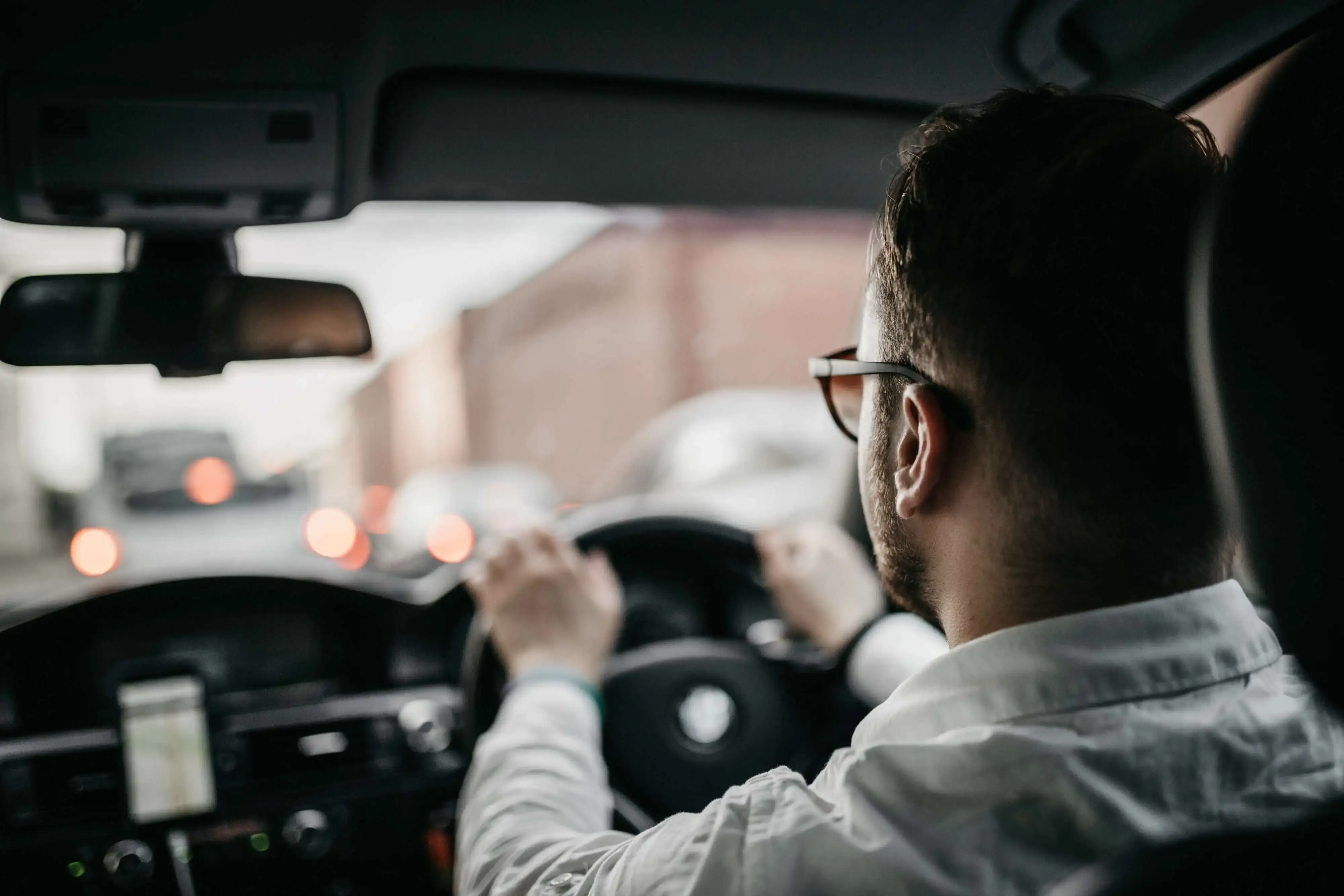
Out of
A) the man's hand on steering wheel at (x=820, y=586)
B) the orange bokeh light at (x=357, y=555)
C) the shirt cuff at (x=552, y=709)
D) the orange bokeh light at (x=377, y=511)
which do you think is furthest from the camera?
the orange bokeh light at (x=377, y=511)

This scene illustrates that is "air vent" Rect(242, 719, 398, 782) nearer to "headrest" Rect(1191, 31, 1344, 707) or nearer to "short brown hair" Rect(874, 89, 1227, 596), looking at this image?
"short brown hair" Rect(874, 89, 1227, 596)

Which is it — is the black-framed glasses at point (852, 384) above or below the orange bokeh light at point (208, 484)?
above

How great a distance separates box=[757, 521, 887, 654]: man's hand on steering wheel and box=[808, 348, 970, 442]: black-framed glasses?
830 millimetres

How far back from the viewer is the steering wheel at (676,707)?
225 centimetres

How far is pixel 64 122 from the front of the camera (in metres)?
2.08

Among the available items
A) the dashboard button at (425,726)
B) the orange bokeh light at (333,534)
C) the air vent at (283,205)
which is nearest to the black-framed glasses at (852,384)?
the air vent at (283,205)

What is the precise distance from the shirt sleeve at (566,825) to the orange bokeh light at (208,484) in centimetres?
1584

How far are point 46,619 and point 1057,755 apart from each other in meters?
2.15

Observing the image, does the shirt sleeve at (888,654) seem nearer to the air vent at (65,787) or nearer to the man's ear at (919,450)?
the man's ear at (919,450)

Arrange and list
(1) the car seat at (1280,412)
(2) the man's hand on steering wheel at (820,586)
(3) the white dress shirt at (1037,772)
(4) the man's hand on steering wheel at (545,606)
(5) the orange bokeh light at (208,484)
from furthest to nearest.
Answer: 1. (5) the orange bokeh light at (208,484)
2. (2) the man's hand on steering wheel at (820,586)
3. (4) the man's hand on steering wheel at (545,606)
4. (3) the white dress shirt at (1037,772)
5. (1) the car seat at (1280,412)

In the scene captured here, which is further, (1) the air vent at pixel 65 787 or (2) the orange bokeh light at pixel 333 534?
(2) the orange bokeh light at pixel 333 534

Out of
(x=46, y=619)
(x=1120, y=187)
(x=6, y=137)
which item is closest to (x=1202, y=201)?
(x=1120, y=187)

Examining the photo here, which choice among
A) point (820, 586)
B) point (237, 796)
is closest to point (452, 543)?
point (237, 796)

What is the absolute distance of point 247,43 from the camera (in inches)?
78.5
